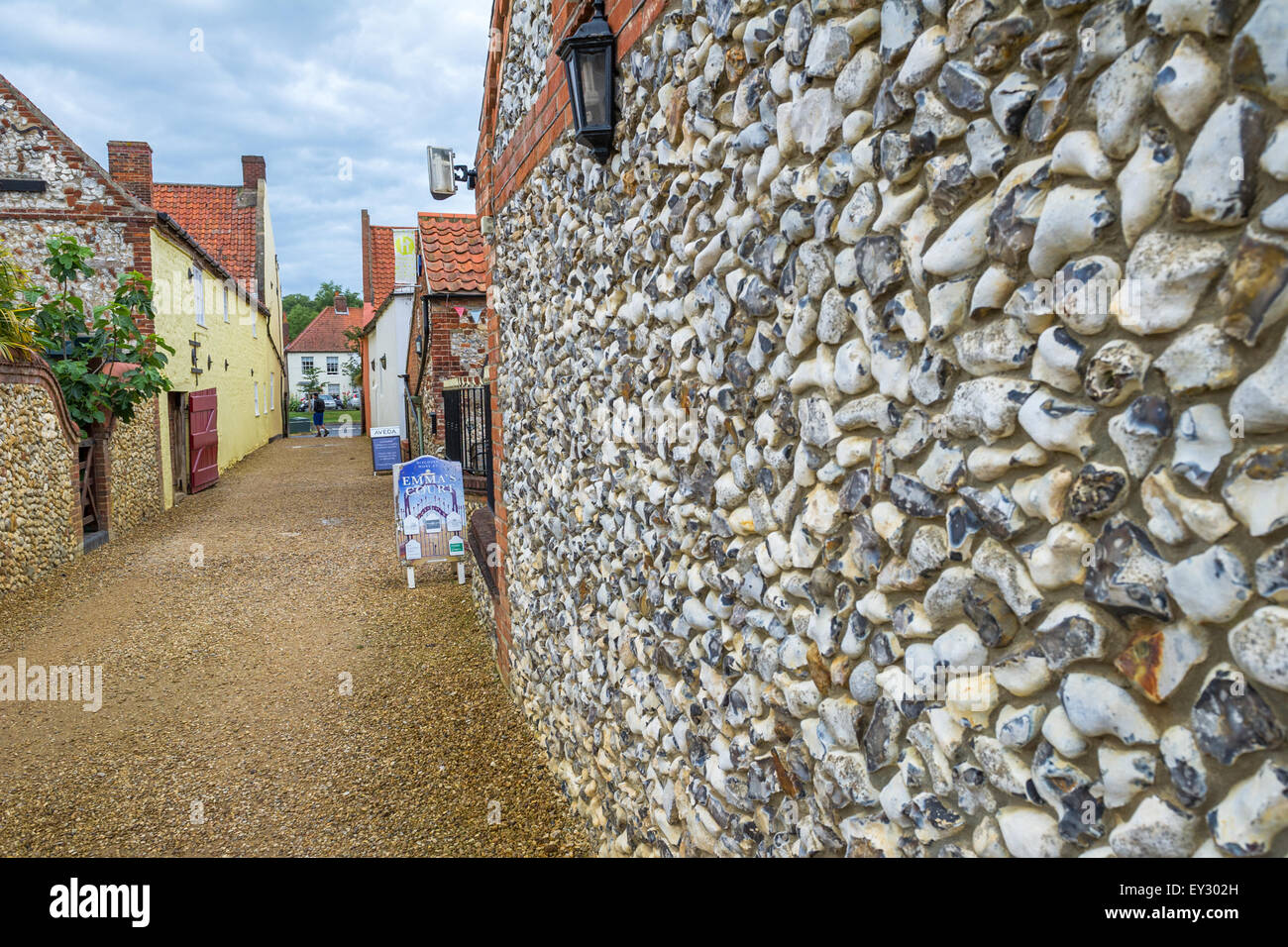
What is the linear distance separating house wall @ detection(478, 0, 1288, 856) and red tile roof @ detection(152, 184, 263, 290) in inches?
908

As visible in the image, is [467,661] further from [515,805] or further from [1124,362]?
[1124,362]

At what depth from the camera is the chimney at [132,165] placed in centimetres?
1362

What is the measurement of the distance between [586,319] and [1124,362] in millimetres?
2419

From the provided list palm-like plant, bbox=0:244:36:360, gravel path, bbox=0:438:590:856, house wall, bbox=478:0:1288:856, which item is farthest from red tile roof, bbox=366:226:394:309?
house wall, bbox=478:0:1288:856

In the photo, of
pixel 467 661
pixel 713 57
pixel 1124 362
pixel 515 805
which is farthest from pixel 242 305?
pixel 1124 362

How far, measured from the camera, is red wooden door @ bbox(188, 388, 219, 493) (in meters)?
14.0

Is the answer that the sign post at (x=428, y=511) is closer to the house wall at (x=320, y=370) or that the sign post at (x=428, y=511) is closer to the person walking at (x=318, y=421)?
the person walking at (x=318, y=421)

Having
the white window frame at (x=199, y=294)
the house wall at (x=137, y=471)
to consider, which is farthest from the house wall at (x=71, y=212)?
the white window frame at (x=199, y=294)

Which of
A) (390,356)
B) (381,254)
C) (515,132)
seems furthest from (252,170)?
(515,132)

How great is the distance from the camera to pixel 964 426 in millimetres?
1236

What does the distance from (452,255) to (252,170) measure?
1690cm
